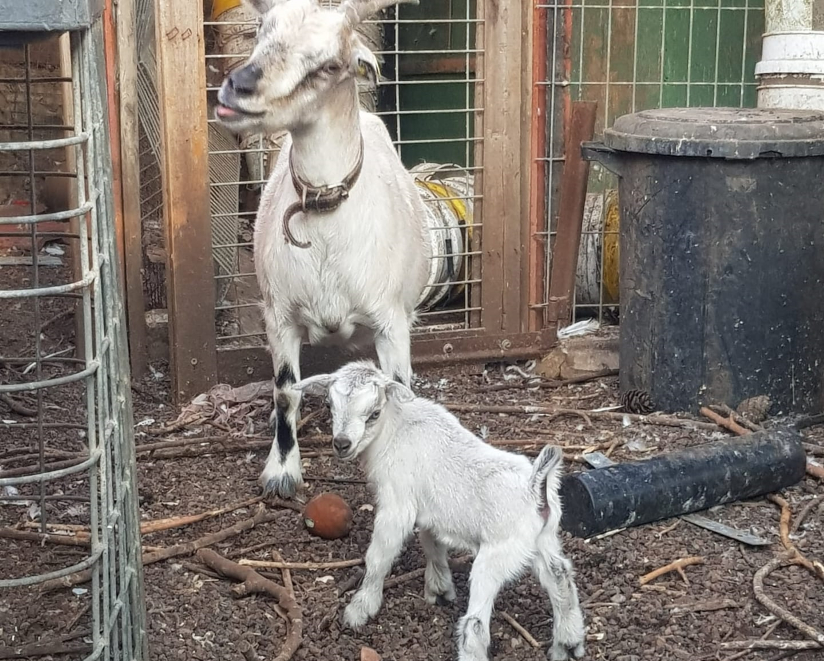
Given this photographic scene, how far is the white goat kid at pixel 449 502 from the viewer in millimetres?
2926

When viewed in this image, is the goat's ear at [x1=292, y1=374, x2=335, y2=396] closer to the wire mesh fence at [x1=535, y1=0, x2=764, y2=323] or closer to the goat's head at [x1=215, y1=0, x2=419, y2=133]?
the goat's head at [x1=215, y1=0, x2=419, y2=133]

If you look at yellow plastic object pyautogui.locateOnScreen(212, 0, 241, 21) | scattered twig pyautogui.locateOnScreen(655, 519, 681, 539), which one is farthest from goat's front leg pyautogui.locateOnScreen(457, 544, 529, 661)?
yellow plastic object pyautogui.locateOnScreen(212, 0, 241, 21)

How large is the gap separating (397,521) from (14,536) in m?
1.31

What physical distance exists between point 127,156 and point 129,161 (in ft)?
0.08

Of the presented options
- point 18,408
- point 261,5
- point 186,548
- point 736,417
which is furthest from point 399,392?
point 18,408

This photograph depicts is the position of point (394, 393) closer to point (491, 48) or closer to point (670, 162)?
point (670, 162)

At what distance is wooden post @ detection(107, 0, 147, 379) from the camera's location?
16.9 feet

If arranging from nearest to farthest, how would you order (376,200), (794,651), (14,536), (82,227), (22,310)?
(82,227)
(794,651)
(14,536)
(376,200)
(22,310)

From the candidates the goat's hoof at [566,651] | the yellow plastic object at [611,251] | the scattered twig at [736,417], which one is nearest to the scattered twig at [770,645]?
the goat's hoof at [566,651]

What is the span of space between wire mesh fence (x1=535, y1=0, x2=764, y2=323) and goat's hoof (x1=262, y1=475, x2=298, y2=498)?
6.81 ft

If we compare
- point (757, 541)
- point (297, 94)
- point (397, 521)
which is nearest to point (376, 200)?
point (297, 94)

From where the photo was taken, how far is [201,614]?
3.28 meters

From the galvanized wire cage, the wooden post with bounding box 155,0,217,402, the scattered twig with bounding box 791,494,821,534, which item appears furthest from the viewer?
the wooden post with bounding box 155,0,217,402

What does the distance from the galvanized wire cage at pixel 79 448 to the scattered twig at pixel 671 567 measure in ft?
4.89
